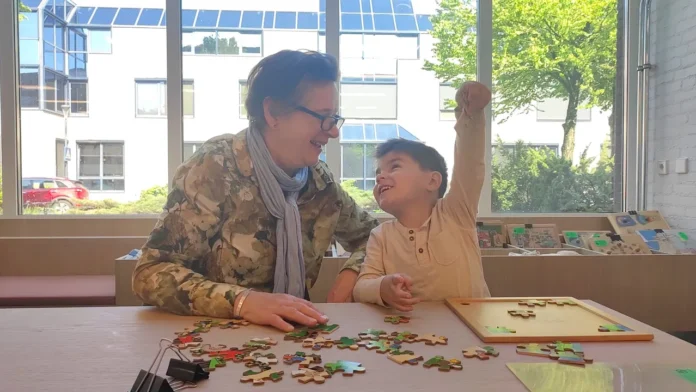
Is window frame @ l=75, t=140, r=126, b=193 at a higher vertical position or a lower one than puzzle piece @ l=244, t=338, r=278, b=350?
higher

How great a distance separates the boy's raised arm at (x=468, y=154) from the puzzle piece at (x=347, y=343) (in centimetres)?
83

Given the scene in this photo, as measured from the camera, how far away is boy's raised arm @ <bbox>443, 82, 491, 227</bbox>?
5.85 feet

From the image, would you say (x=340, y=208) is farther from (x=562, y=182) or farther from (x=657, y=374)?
(x=562, y=182)

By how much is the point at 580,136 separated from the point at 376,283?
357 cm

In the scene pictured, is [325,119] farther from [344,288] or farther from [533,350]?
[533,350]

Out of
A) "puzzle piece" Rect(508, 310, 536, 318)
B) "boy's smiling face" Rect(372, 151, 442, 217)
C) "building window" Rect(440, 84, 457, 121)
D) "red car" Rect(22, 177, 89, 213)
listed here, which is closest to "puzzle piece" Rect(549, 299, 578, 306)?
"puzzle piece" Rect(508, 310, 536, 318)

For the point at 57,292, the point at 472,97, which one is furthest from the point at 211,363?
the point at 57,292

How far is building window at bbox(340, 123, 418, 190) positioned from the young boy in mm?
2442

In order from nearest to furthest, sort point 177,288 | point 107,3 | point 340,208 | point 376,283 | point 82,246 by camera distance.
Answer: point 177,288 → point 376,283 → point 340,208 → point 82,246 → point 107,3

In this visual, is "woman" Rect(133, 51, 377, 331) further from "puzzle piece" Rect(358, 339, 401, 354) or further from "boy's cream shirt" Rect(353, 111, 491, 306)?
"puzzle piece" Rect(358, 339, 401, 354)

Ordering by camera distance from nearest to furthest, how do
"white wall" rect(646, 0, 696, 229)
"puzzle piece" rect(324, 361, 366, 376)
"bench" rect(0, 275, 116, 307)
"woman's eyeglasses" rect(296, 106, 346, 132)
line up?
"puzzle piece" rect(324, 361, 366, 376) → "woman's eyeglasses" rect(296, 106, 346, 132) → "bench" rect(0, 275, 116, 307) → "white wall" rect(646, 0, 696, 229)

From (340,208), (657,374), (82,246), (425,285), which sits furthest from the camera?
(82,246)

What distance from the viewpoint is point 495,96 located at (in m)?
4.57

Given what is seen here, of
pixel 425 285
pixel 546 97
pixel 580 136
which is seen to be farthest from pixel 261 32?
pixel 425 285
